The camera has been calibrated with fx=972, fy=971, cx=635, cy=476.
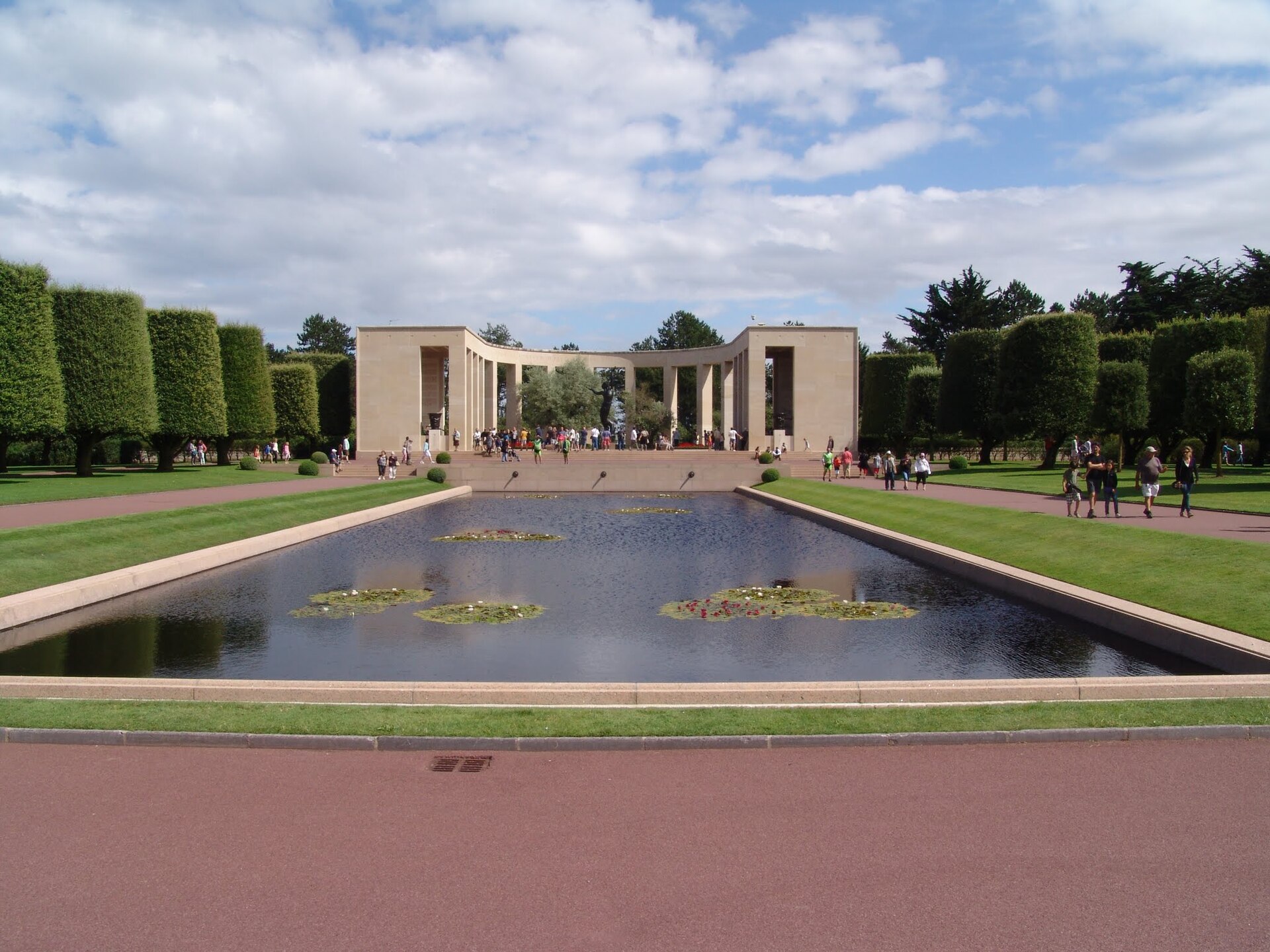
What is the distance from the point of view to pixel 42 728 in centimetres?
630

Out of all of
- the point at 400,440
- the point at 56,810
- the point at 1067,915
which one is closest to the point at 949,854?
the point at 1067,915

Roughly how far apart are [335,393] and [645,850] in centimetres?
6867

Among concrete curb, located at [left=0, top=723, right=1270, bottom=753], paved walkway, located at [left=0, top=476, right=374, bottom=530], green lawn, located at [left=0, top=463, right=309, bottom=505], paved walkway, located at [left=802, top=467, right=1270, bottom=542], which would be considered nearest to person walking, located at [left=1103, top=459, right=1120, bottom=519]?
paved walkway, located at [left=802, top=467, right=1270, bottom=542]

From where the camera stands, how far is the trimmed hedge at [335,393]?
227ft

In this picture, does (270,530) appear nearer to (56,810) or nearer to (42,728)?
(42,728)

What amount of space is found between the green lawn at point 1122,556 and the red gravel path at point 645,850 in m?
→ 4.58

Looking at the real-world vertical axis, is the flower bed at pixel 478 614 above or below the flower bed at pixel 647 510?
above

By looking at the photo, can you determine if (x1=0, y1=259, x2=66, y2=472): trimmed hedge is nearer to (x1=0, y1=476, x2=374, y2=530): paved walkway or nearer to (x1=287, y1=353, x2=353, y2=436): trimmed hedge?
(x1=0, y1=476, x2=374, y2=530): paved walkway

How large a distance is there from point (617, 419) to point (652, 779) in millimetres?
82411

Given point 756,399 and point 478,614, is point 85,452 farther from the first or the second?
point 756,399

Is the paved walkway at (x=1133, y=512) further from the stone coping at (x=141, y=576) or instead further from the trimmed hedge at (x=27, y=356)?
the trimmed hedge at (x=27, y=356)

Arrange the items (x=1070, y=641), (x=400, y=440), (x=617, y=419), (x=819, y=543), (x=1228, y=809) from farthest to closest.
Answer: (x=617, y=419)
(x=400, y=440)
(x=819, y=543)
(x=1070, y=641)
(x=1228, y=809)

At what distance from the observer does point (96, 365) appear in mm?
35812

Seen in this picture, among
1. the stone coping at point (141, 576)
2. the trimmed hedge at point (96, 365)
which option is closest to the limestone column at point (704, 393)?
the trimmed hedge at point (96, 365)
